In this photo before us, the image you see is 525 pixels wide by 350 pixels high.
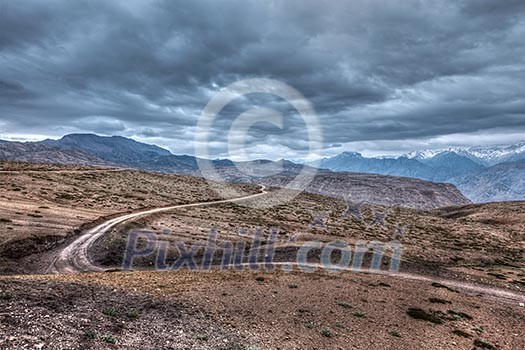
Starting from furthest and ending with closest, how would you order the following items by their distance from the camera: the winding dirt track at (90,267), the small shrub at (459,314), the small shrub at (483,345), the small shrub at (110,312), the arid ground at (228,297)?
the winding dirt track at (90,267) < the small shrub at (459,314) < the small shrub at (483,345) < the small shrub at (110,312) < the arid ground at (228,297)

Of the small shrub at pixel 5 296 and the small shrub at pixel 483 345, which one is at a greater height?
the small shrub at pixel 5 296

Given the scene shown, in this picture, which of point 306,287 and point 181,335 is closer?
point 181,335

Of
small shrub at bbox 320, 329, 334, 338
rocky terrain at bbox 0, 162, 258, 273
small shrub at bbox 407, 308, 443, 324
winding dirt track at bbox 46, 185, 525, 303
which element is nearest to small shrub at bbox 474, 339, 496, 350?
small shrub at bbox 407, 308, 443, 324

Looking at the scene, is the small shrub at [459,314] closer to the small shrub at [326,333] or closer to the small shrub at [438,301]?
the small shrub at [438,301]

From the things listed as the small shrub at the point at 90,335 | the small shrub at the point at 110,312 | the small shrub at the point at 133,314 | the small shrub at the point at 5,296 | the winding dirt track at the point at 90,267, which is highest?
the small shrub at the point at 5,296

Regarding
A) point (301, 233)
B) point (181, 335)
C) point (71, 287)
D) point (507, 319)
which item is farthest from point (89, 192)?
point (507, 319)

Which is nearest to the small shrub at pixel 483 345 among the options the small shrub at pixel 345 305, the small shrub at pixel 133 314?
the small shrub at pixel 345 305

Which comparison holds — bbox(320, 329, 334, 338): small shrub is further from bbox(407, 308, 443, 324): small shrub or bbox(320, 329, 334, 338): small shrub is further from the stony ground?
bbox(407, 308, 443, 324): small shrub

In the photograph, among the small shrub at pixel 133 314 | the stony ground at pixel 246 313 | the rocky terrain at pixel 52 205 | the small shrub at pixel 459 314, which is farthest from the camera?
the rocky terrain at pixel 52 205

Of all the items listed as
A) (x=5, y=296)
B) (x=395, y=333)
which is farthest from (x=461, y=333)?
(x=5, y=296)

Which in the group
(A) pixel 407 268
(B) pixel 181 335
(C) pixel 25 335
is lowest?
(A) pixel 407 268

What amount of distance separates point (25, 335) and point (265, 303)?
49.5ft

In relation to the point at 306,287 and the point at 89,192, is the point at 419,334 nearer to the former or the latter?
the point at 306,287

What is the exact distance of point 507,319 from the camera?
27.4 metres
